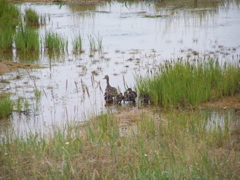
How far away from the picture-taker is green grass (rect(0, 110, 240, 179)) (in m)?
4.73

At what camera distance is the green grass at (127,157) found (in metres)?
4.73

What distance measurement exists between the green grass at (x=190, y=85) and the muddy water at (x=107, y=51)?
0.71 metres

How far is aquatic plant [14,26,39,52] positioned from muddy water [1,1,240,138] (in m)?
0.42

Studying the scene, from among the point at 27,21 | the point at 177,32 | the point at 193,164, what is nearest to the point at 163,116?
the point at 193,164

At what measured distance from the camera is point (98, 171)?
197 inches

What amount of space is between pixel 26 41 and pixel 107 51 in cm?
285

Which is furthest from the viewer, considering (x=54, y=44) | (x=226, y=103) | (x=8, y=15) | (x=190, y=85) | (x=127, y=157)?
(x=8, y=15)

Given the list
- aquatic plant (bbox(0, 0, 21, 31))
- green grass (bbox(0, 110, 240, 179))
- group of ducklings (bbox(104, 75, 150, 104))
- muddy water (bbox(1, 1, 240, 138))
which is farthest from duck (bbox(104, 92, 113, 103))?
aquatic plant (bbox(0, 0, 21, 31))

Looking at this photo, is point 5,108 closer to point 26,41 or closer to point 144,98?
point 144,98

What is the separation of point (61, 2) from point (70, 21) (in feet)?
26.2

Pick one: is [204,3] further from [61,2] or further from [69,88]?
[69,88]

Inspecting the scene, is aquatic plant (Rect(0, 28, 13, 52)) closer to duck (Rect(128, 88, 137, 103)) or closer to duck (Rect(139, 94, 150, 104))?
duck (Rect(128, 88, 137, 103))

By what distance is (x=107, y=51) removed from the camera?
14.9 meters

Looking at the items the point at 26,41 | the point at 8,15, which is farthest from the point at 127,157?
the point at 8,15
